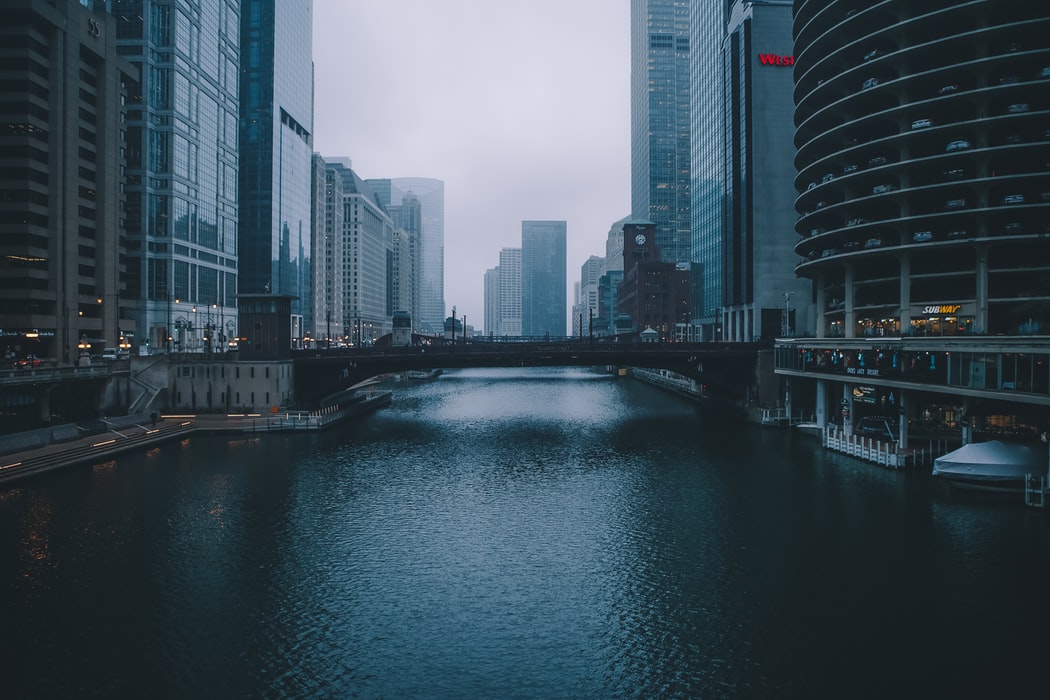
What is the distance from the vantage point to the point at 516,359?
91.7 m

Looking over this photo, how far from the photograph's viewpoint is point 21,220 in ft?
304

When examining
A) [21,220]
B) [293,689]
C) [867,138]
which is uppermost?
[867,138]

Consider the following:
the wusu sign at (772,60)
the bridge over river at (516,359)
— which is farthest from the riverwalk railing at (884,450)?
the wusu sign at (772,60)

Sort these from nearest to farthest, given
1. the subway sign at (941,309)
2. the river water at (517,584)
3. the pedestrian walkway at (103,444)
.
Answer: the river water at (517,584) → the pedestrian walkway at (103,444) → the subway sign at (941,309)

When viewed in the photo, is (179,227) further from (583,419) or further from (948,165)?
(948,165)

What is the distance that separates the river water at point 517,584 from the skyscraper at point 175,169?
84212 millimetres

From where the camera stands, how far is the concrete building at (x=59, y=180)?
91.8m

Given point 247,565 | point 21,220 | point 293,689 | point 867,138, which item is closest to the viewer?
point 293,689

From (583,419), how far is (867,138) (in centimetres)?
4937

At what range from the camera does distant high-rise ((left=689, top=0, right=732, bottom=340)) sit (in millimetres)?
147000

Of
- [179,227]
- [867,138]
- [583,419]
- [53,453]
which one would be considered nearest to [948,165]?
[867,138]

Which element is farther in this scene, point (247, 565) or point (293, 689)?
point (247, 565)

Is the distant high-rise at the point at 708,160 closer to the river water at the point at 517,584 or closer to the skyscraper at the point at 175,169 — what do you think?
the river water at the point at 517,584

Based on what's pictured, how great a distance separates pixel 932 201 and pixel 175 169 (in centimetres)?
13120
